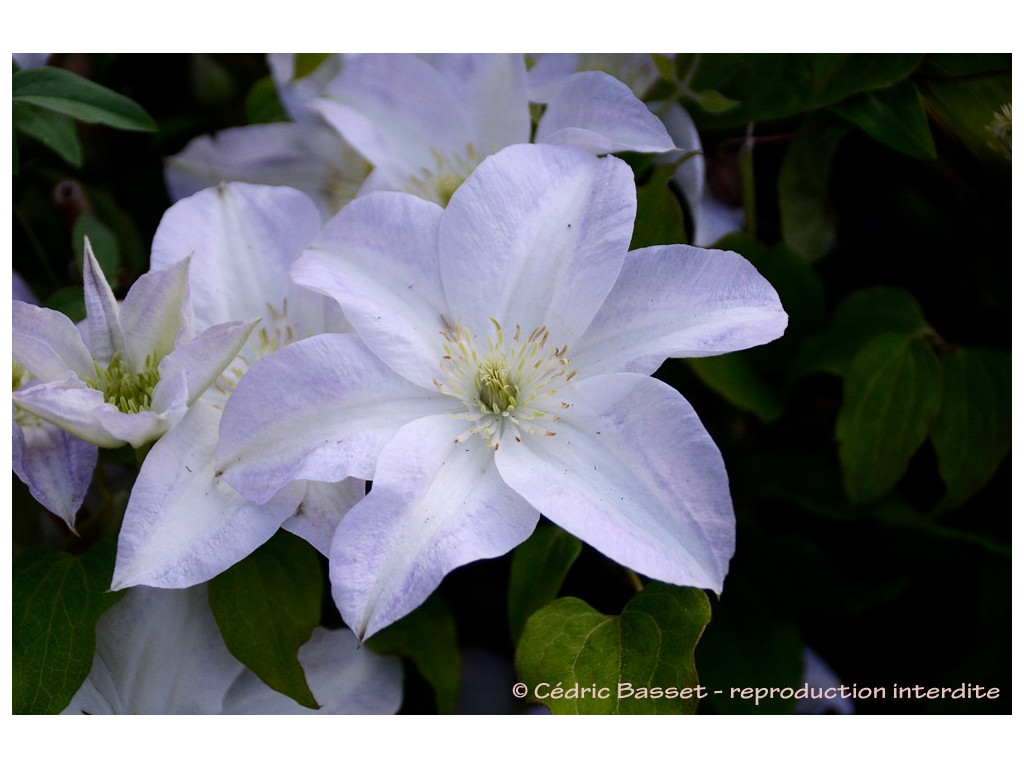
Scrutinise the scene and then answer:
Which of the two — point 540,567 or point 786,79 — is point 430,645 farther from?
point 786,79

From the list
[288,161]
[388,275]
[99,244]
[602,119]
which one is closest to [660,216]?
[602,119]

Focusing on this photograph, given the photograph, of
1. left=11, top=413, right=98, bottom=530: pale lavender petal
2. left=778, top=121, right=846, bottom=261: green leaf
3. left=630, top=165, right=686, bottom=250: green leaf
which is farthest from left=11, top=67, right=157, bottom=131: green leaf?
left=778, top=121, right=846, bottom=261: green leaf

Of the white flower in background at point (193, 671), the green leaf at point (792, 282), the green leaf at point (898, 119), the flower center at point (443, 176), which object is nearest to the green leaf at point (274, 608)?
the white flower in background at point (193, 671)

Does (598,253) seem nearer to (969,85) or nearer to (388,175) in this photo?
(388,175)

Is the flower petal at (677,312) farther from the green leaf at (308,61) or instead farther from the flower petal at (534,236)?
the green leaf at (308,61)

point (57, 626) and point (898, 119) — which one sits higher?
point (898, 119)

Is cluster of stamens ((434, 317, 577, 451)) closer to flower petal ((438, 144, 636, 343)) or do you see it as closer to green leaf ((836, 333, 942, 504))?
flower petal ((438, 144, 636, 343))

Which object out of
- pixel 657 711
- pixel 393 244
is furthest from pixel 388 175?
pixel 657 711
